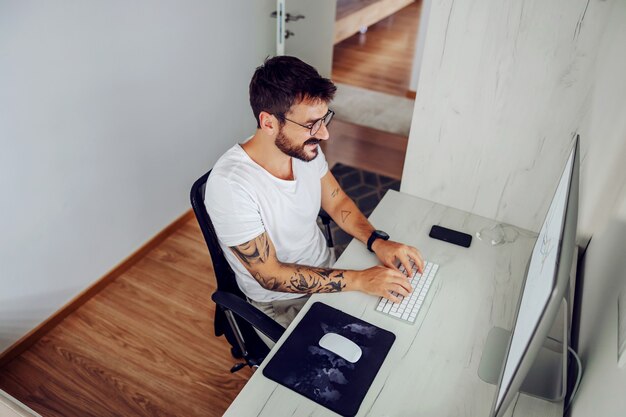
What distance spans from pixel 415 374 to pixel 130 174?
1.79m

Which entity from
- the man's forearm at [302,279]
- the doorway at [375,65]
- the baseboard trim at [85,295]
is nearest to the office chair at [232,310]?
the man's forearm at [302,279]

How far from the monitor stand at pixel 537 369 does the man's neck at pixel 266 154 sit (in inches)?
31.7

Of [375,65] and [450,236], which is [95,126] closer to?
[450,236]

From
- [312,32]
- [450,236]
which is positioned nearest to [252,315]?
[450,236]

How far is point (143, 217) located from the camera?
262cm

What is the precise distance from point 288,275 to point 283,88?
22.3 inches

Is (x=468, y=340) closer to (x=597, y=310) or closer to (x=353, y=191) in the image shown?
(x=597, y=310)

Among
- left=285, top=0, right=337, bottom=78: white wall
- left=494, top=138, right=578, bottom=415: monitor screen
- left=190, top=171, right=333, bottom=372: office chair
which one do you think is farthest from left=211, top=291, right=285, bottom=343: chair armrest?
left=285, top=0, right=337, bottom=78: white wall

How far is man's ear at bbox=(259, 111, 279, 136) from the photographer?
1.47 metres

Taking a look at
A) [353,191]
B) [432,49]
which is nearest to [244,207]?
[432,49]

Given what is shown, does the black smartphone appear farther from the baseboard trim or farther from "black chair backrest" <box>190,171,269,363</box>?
the baseboard trim

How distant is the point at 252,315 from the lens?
1.38 meters

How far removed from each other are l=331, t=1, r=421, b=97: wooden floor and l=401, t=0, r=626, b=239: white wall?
10.7ft

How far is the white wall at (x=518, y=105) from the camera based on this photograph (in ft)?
4.58
